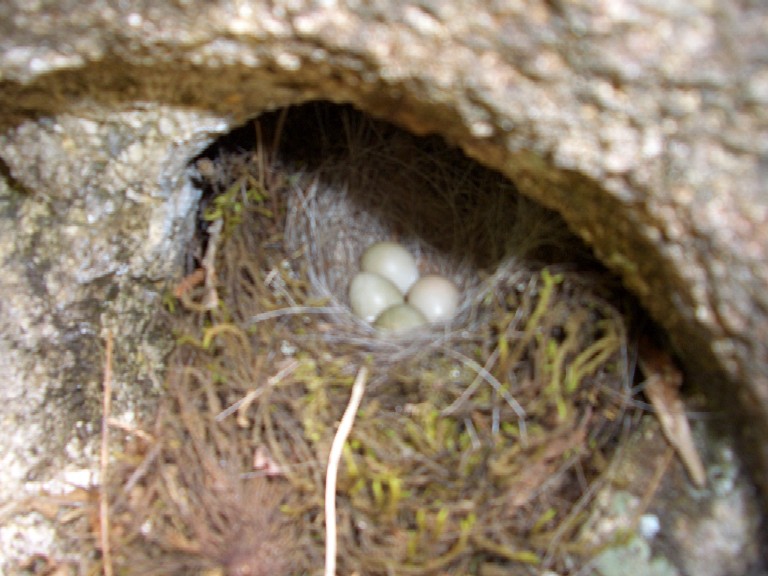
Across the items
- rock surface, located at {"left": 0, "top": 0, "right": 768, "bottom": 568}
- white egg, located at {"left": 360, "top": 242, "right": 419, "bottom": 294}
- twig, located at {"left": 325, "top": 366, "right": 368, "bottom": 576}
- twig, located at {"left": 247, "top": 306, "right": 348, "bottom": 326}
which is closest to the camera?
rock surface, located at {"left": 0, "top": 0, "right": 768, "bottom": 568}

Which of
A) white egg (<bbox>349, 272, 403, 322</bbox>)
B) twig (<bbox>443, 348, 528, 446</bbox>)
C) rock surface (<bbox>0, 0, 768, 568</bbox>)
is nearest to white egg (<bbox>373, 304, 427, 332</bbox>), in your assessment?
white egg (<bbox>349, 272, 403, 322</bbox>)

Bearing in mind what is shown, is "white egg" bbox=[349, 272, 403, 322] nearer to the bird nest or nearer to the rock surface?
the bird nest

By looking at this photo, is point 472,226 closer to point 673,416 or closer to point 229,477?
point 673,416

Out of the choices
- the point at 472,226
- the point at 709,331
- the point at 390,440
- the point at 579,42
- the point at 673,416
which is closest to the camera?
the point at 579,42

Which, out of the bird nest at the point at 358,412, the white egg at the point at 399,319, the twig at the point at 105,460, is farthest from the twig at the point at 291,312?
the twig at the point at 105,460

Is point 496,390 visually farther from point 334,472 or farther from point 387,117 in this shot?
point 387,117

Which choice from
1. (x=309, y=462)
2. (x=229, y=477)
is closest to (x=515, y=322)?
(x=309, y=462)

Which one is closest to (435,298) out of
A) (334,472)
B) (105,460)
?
(334,472)
